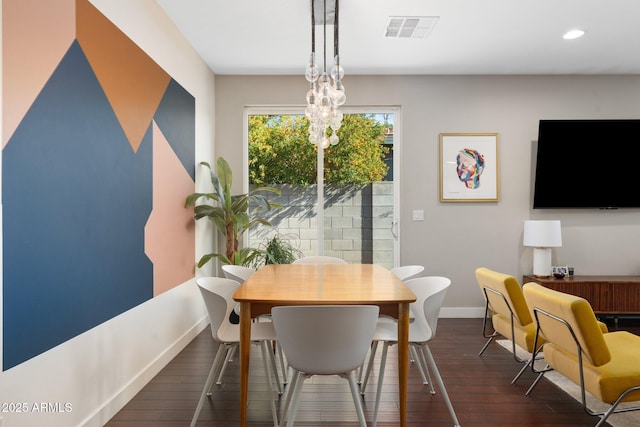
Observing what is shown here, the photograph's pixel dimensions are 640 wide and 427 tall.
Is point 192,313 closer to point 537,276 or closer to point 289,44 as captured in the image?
point 289,44

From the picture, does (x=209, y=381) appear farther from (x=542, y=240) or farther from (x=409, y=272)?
(x=542, y=240)

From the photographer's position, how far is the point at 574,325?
2.40 metres

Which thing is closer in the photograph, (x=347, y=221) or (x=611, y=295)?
(x=611, y=295)

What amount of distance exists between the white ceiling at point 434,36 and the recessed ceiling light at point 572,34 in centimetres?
6

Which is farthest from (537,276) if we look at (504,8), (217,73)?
(217,73)

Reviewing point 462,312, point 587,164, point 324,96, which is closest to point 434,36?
point 324,96

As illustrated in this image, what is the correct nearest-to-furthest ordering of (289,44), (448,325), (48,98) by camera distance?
(48,98)
(289,44)
(448,325)

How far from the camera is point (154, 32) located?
3451mm

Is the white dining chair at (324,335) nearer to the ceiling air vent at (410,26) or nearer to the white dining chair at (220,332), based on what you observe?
A: the white dining chair at (220,332)

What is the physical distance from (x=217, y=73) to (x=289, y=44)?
1.29 meters

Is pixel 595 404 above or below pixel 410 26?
below

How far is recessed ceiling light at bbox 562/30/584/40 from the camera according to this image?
402cm

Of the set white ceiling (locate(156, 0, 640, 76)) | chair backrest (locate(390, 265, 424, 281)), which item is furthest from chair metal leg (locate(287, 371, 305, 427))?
white ceiling (locate(156, 0, 640, 76))

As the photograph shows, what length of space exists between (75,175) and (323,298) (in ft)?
4.71
